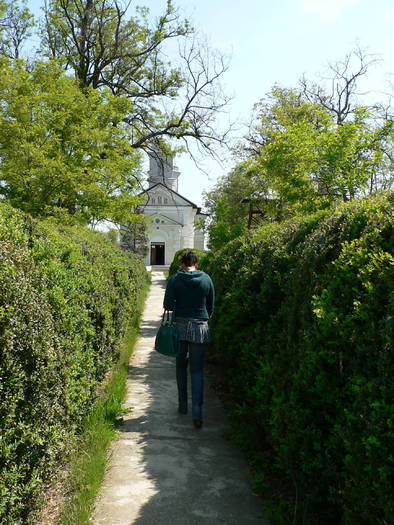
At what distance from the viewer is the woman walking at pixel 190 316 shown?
18.5 ft

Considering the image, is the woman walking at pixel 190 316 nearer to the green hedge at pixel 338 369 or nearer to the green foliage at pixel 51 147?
the green hedge at pixel 338 369

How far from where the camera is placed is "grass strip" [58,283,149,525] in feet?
11.0

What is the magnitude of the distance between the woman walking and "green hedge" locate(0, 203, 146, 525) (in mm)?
1390

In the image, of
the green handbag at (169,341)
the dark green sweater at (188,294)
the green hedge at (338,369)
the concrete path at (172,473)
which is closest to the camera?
the green hedge at (338,369)

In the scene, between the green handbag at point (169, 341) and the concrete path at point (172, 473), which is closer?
the concrete path at point (172, 473)

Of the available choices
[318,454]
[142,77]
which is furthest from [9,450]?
[142,77]

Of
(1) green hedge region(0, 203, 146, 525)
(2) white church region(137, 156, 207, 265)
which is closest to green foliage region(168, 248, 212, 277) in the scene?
(1) green hedge region(0, 203, 146, 525)

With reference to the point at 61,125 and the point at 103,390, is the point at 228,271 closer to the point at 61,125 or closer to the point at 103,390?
the point at 103,390

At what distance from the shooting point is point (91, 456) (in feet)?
13.7

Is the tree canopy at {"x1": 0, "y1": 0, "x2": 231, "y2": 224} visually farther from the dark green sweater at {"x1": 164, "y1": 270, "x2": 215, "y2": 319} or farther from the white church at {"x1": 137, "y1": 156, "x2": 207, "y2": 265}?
the white church at {"x1": 137, "y1": 156, "x2": 207, "y2": 265}

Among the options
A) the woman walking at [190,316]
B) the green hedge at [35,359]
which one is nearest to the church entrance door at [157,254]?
the woman walking at [190,316]

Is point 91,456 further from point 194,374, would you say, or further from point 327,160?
point 327,160

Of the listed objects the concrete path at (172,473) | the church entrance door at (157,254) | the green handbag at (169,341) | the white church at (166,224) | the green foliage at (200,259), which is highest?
the white church at (166,224)

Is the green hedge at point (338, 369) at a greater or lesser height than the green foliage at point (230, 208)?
lesser
